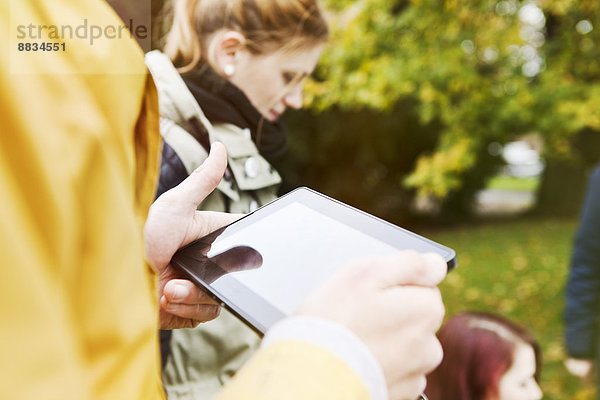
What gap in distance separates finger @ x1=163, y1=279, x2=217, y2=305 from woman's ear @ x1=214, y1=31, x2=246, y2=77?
1.63ft

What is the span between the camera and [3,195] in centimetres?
39

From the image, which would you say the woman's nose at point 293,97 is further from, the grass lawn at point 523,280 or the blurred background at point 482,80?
the grass lawn at point 523,280

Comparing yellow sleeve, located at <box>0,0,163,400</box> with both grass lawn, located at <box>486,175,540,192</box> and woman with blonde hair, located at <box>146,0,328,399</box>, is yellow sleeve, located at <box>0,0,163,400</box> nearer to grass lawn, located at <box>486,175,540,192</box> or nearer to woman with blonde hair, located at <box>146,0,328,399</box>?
woman with blonde hair, located at <box>146,0,328,399</box>

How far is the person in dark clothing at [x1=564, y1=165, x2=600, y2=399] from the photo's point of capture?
8.02ft

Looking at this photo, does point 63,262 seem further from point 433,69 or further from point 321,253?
point 433,69

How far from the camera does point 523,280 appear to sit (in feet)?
20.5

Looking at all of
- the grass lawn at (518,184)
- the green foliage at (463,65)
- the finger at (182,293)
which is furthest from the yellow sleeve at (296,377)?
the grass lawn at (518,184)

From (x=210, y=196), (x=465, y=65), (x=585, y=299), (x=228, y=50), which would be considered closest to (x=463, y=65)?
(x=465, y=65)

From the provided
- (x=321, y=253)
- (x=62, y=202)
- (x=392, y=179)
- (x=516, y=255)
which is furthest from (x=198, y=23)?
(x=392, y=179)

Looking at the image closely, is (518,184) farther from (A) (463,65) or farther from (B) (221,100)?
(B) (221,100)

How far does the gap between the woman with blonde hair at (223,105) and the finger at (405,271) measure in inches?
19.3

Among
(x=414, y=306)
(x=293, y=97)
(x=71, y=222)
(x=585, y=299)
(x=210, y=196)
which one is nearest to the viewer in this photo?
(x=71, y=222)

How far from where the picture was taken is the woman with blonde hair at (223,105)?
1.01 metres

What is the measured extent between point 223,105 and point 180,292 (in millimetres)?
433
